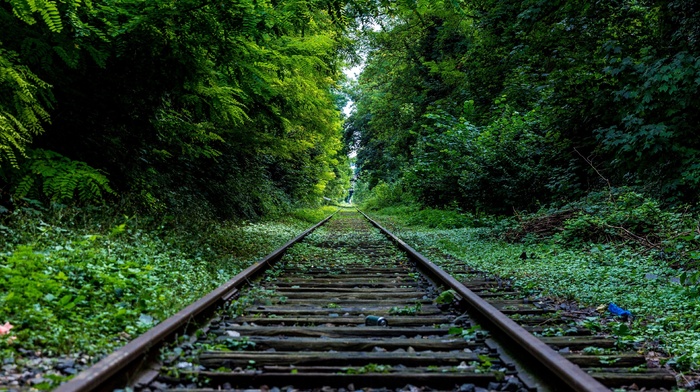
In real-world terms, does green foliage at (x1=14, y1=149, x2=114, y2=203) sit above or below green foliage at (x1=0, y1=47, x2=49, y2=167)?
below

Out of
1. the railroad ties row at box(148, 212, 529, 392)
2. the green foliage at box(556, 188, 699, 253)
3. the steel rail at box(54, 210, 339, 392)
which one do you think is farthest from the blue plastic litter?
the steel rail at box(54, 210, 339, 392)

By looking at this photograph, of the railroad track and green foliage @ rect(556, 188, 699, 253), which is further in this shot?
green foliage @ rect(556, 188, 699, 253)

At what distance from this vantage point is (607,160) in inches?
423

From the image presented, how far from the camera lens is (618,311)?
422cm

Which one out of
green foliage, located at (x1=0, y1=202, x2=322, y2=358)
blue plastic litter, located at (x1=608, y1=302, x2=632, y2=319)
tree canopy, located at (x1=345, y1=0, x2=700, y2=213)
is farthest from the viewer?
tree canopy, located at (x1=345, y1=0, x2=700, y2=213)

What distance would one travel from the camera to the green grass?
3645 mm

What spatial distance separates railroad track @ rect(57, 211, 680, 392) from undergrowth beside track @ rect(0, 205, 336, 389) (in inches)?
13.9

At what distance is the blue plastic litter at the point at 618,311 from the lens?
13.6 feet

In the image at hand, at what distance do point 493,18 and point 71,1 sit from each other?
959 cm

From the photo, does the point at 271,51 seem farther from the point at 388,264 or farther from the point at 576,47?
the point at 576,47

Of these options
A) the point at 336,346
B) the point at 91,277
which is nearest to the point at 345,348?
the point at 336,346

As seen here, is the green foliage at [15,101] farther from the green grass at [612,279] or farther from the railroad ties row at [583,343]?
the green grass at [612,279]

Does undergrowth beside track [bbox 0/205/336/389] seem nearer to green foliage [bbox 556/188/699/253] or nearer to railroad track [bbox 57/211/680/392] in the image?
railroad track [bbox 57/211/680/392]

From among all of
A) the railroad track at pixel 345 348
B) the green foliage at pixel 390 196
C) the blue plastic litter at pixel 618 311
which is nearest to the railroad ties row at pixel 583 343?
the railroad track at pixel 345 348
